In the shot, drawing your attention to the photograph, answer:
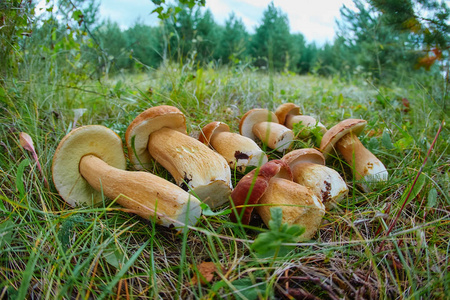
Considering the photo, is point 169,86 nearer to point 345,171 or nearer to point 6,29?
point 6,29

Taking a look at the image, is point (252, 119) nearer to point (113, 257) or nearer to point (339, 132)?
point (339, 132)

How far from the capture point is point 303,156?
1736 mm

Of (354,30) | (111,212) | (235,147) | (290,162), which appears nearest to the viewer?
(111,212)

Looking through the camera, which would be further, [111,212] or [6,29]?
[6,29]

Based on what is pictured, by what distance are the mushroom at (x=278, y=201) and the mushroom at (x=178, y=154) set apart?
0.70ft

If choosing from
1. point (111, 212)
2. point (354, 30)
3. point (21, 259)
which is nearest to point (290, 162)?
point (111, 212)

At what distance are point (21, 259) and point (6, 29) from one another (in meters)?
1.78

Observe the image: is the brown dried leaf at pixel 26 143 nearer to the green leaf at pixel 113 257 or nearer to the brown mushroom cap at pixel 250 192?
the green leaf at pixel 113 257

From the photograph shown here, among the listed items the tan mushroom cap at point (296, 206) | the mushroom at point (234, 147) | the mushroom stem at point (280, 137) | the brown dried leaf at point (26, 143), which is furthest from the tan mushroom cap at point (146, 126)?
the tan mushroom cap at point (296, 206)

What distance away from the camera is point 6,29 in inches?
77.2

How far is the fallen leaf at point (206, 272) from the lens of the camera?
1054 mm

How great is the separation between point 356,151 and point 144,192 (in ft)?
4.99

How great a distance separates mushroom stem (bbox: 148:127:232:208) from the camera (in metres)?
1.52

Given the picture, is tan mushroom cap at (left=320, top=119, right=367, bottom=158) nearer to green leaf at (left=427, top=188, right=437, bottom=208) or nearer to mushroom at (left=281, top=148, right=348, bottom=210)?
mushroom at (left=281, top=148, right=348, bottom=210)
